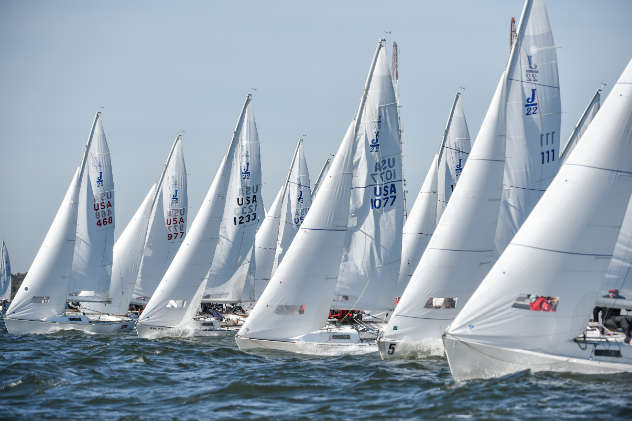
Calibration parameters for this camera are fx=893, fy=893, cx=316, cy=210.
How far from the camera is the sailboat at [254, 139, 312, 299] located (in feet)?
154

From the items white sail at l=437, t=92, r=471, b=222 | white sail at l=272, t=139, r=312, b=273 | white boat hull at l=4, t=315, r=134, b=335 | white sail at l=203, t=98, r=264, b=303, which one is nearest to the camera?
white boat hull at l=4, t=315, r=134, b=335

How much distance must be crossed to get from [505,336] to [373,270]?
9.38 metres

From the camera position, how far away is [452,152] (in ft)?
127

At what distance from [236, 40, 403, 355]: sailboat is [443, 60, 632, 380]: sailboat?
793 centimetres

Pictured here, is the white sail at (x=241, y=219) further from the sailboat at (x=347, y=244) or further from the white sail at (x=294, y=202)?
the sailboat at (x=347, y=244)

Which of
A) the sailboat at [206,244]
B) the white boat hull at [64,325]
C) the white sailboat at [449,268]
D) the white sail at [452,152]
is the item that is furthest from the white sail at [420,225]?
the white boat hull at [64,325]

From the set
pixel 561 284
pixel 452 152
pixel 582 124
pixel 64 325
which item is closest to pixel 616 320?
pixel 561 284

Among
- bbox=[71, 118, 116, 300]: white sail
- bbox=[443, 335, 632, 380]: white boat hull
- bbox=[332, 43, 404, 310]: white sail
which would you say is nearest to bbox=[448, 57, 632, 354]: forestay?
bbox=[443, 335, 632, 380]: white boat hull

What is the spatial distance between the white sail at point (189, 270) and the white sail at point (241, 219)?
1.39m

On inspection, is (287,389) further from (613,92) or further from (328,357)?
(613,92)

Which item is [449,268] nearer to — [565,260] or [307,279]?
[565,260]

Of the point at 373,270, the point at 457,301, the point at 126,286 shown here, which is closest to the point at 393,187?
the point at 373,270

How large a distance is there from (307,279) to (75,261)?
17.0 metres

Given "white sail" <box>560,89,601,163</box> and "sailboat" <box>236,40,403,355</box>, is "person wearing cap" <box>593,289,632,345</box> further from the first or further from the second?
"white sail" <box>560,89,601,163</box>
